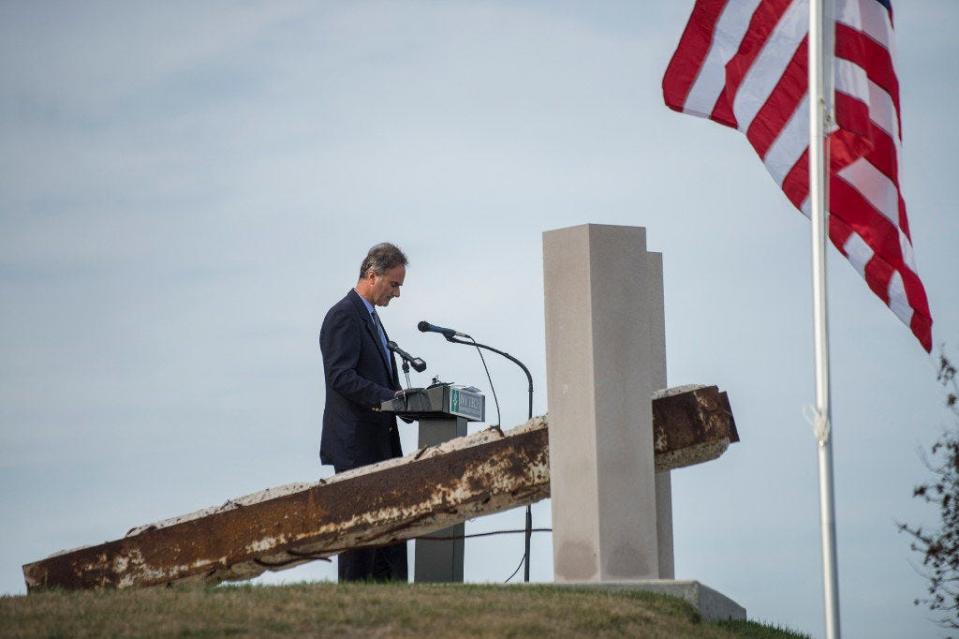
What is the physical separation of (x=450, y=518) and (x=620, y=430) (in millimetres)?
1240

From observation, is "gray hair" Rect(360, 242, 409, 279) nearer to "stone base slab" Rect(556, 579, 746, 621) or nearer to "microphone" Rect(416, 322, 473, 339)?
"microphone" Rect(416, 322, 473, 339)

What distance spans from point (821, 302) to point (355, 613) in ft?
9.17

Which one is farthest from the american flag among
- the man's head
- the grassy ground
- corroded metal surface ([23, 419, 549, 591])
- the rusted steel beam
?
the man's head

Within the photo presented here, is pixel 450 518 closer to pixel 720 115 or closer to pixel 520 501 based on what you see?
pixel 520 501

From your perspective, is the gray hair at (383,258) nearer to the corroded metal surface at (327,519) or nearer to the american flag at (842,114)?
the corroded metal surface at (327,519)

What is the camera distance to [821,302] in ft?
22.0

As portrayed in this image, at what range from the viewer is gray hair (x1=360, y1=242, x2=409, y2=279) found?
29.9 feet

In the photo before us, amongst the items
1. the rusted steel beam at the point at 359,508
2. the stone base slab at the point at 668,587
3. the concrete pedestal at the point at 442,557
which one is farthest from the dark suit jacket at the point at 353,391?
the stone base slab at the point at 668,587

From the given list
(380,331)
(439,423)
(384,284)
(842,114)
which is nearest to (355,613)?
(439,423)

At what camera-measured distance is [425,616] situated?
591 cm

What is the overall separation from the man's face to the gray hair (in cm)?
3

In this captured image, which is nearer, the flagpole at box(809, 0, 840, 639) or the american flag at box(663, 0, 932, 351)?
the flagpole at box(809, 0, 840, 639)

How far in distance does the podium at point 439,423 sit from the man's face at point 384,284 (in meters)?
0.79

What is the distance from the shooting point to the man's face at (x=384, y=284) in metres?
9.12
